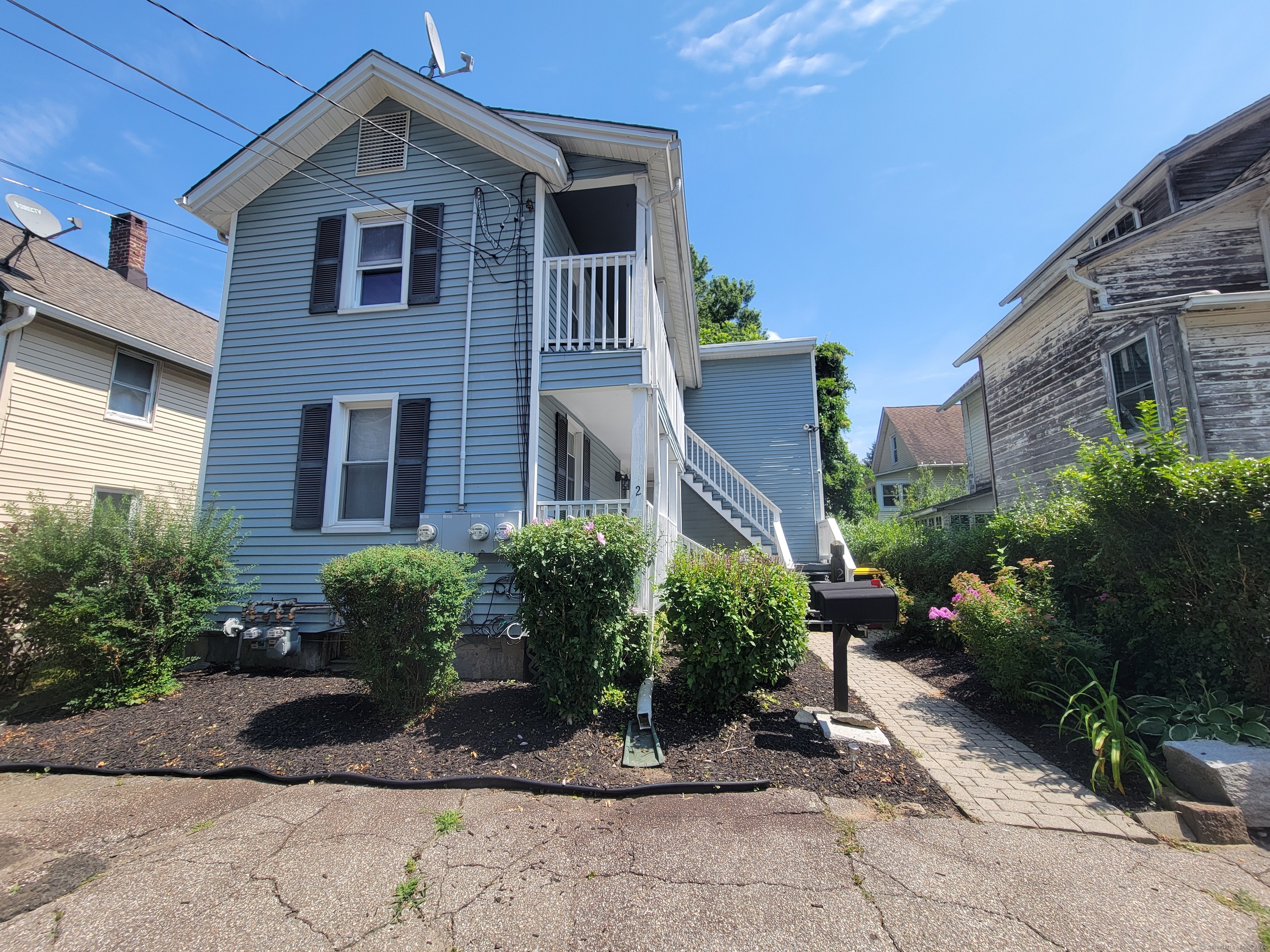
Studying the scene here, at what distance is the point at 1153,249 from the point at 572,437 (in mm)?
10429

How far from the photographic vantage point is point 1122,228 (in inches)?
461

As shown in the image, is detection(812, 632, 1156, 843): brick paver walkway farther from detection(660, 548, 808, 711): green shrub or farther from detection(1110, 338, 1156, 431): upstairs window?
detection(1110, 338, 1156, 431): upstairs window

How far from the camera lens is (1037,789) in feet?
12.5

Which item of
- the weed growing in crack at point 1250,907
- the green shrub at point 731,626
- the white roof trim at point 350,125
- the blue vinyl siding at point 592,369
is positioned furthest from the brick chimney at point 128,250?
the weed growing in crack at point 1250,907

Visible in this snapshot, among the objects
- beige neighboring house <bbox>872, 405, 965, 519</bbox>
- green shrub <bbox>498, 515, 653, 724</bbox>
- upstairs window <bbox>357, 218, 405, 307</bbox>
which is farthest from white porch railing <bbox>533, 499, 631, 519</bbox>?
beige neighboring house <bbox>872, 405, 965, 519</bbox>

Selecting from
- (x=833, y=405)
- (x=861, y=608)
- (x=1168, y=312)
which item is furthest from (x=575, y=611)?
(x=833, y=405)

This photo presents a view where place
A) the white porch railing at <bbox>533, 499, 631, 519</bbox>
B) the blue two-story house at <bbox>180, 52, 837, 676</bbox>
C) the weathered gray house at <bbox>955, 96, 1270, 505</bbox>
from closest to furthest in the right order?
the white porch railing at <bbox>533, 499, 631, 519</bbox> → the blue two-story house at <bbox>180, 52, 837, 676</bbox> → the weathered gray house at <bbox>955, 96, 1270, 505</bbox>

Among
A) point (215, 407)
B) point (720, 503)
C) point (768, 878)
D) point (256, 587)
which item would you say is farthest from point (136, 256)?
point (768, 878)

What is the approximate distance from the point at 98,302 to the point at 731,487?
13.0 metres

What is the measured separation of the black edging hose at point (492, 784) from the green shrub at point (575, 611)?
3.15ft

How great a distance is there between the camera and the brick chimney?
1309cm

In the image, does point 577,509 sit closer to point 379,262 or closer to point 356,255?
point 379,262

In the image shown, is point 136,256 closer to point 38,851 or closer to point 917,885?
point 38,851

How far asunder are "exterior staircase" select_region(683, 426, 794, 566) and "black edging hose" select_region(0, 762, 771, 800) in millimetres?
7447
